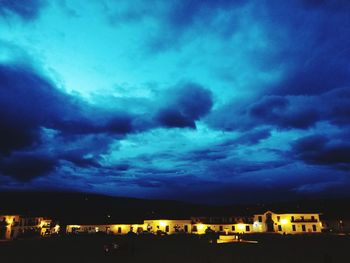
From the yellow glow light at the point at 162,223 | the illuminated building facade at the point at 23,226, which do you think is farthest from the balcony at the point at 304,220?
the illuminated building facade at the point at 23,226

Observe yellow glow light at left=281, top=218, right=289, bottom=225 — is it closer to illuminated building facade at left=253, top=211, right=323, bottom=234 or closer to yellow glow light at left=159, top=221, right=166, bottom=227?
illuminated building facade at left=253, top=211, right=323, bottom=234

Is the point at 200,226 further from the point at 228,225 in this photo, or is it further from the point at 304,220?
the point at 304,220

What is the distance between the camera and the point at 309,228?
228ft

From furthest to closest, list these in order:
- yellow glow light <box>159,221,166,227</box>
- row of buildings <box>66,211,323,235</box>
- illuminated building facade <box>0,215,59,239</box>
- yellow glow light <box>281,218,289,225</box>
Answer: yellow glow light <box>159,221,166,227</box> < yellow glow light <box>281,218,289,225</box> < row of buildings <box>66,211,323,235</box> < illuminated building facade <box>0,215,59,239</box>

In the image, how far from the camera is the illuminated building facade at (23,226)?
61.2 metres

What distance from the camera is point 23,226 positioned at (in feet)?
225

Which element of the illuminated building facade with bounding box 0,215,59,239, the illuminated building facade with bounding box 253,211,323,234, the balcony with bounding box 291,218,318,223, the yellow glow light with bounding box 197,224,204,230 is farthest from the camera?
the yellow glow light with bounding box 197,224,204,230

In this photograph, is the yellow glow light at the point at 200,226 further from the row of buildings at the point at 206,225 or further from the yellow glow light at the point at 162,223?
the yellow glow light at the point at 162,223

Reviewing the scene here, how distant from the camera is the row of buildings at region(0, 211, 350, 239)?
68688 mm

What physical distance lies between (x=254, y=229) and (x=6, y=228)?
190ft

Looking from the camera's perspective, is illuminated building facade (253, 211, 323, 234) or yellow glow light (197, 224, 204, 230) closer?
illuminated building facade (253, 211, 323, 234)

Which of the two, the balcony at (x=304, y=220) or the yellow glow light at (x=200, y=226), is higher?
the balcony at (x=304, y=220)

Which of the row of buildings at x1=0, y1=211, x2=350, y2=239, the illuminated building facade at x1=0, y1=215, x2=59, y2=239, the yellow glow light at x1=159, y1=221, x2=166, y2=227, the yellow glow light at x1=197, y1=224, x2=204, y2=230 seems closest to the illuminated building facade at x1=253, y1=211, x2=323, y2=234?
the row of buildings at x1=0, y1=211, x2=350, y2=239

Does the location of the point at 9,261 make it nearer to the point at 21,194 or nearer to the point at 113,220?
the point at 113,220
